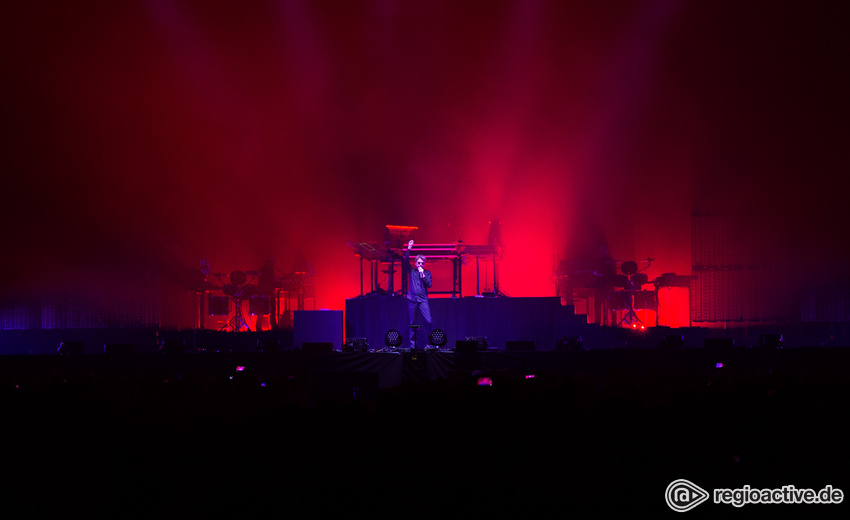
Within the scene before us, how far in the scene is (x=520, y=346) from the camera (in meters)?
12.0

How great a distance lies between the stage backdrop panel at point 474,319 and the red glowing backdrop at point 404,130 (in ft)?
13.7

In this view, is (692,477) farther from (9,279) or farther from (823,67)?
(9,279)

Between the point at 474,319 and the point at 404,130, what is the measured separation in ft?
23.7

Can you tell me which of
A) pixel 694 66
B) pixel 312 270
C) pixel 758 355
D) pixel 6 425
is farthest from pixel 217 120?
pixel 6 425

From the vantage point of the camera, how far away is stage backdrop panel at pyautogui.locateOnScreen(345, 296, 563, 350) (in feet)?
42.9

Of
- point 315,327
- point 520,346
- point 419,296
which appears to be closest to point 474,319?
point 419,296

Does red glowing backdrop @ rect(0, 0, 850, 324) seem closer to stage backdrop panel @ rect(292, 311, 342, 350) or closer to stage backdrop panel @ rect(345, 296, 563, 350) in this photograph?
stage backdrop panel @ rect(292, 311, 342, 350)

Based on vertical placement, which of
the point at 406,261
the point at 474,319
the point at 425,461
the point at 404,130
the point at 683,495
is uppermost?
the point at 404,130

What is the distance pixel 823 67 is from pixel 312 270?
41.5 ft

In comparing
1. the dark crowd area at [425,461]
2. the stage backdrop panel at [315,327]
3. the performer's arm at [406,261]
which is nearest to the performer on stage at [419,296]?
the performer's arm at [406,261]

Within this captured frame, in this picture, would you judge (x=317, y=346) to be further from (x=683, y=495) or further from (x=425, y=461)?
(x=683, y=495)

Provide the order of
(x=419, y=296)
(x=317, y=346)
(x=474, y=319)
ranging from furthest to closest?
(x=474, y=319) → (x=419, y=296) → (x=317, y=346)

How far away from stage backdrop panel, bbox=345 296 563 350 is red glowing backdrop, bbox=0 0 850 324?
13.7ft

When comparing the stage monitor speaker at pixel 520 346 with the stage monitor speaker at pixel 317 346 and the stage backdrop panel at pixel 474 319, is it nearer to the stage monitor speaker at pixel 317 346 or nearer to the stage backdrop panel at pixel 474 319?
the stage backdrop panel at pixel 474 319
